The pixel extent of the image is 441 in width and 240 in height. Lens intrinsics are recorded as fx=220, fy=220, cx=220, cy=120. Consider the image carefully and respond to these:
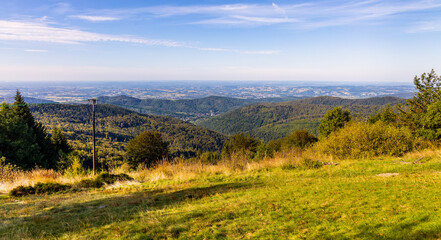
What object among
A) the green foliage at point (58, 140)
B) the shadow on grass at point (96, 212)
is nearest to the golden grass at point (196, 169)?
the shadow on grass at point (96, 212)

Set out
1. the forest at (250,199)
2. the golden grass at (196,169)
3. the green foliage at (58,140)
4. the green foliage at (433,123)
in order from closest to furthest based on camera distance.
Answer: the forest at (250,199)
the golden grass at (196,169)
the green foliage at (433,123)
the green foliage at (58,140)

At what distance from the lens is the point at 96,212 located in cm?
644

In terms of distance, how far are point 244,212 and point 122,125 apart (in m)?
178

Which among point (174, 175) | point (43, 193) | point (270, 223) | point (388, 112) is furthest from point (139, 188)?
point (388, 112)

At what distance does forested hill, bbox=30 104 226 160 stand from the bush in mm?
116397

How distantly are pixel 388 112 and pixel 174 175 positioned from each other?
133ft

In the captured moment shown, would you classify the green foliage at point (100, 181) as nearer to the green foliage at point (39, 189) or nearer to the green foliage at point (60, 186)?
the green foliage at point (60, 186)

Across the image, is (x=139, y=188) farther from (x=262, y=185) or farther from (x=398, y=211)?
(x=398, y=211)

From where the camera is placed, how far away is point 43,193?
29.6 feet

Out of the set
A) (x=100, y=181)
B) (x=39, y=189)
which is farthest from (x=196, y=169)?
(x=39, y=189)

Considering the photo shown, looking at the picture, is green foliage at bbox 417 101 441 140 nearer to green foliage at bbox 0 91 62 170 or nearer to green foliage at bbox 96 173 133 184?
green foliage at bbox 96 173 133 184

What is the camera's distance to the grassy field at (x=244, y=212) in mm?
4414

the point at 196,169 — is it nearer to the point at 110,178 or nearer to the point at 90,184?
the point at 110,178

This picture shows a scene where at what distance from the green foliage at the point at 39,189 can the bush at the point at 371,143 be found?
16.4m
